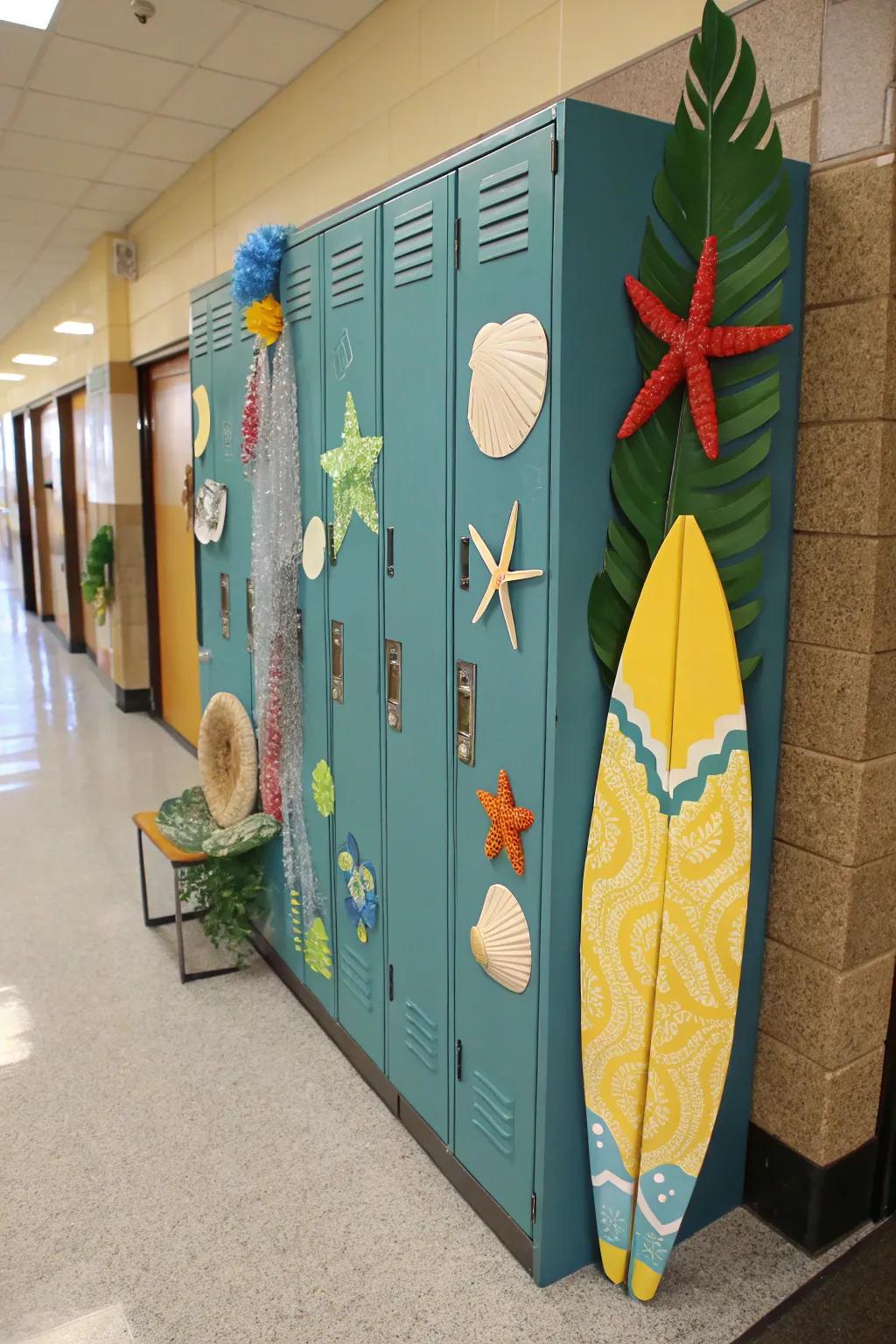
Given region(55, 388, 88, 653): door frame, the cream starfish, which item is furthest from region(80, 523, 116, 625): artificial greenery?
the cream starfish

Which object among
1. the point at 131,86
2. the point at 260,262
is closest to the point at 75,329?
the point at 131,86

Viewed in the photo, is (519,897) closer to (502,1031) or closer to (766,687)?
→ (502,1031)

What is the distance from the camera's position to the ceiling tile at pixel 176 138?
4512mm

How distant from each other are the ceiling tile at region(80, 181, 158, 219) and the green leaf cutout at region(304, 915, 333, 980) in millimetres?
4543

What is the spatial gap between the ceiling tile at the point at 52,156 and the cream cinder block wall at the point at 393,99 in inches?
18.5

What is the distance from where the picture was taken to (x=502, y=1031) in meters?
2.13

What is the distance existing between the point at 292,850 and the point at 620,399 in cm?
184

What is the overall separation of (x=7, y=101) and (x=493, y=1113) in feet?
14.5

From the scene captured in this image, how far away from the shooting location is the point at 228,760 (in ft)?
11.4

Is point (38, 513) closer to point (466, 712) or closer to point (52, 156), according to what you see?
point (52, 156)

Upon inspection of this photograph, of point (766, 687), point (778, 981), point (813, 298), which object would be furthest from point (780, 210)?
point (778, 981)

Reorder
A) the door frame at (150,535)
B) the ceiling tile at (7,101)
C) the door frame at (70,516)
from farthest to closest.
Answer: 1. the door frame at (70,516)
2. the door frame at (150,535)
3. the ceiling tile at (7,101)

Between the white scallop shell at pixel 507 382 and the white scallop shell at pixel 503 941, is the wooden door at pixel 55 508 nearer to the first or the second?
the white scallop shell at pixel 507 382

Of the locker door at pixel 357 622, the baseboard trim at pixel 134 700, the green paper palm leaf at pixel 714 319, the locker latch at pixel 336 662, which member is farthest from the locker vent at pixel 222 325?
the baseboard trim at pixel 134 700
